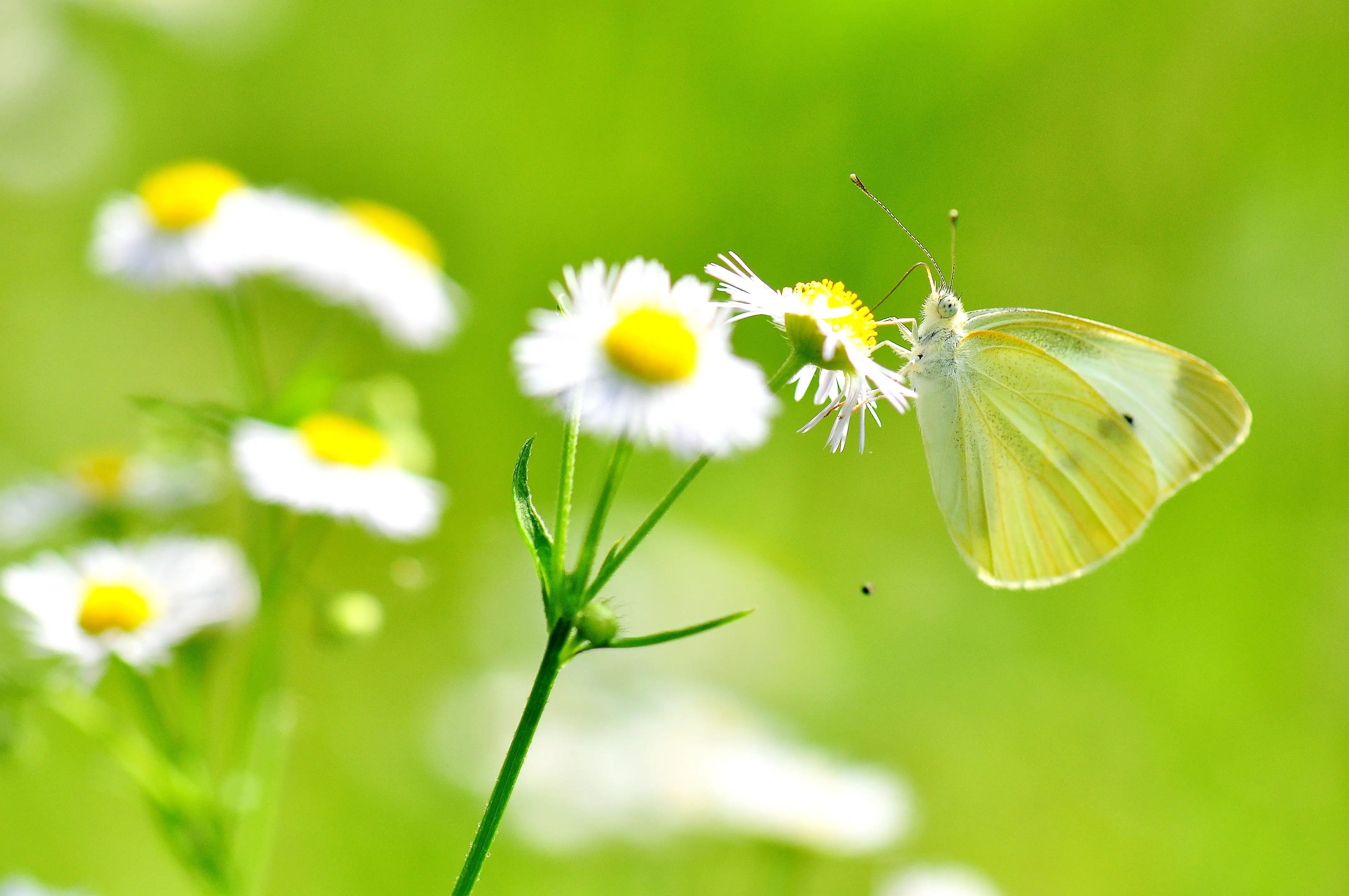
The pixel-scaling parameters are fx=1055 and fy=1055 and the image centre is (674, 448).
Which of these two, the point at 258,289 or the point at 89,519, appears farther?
the point at 258,289

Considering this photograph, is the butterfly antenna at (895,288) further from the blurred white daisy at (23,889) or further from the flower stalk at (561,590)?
the blurred white daisy at (23,889)

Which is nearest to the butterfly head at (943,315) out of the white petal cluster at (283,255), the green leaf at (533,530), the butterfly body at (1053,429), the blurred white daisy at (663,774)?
the butterfly body at (1053,429)

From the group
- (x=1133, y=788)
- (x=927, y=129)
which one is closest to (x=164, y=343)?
(x=927, y=129)

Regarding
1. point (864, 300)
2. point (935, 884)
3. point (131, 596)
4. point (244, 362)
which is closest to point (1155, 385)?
point (935, 884)

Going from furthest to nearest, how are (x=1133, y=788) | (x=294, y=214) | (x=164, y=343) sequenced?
1. (x=164, y=343)
2. (x=1133, y=788)
3. (x=294, y=214)

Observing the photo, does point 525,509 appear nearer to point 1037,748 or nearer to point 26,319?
point 1037,748

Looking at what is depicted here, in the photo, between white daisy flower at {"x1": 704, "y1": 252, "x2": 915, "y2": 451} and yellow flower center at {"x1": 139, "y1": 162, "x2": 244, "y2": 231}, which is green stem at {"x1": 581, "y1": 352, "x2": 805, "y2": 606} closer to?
white daisy flower at {"x1": 704, "y1": 252, "x2": 915, "y2": 451}

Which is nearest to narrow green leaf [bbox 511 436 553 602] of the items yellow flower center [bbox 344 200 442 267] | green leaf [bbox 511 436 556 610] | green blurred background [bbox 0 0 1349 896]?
green leaf [bbox 511 436 556 610]
